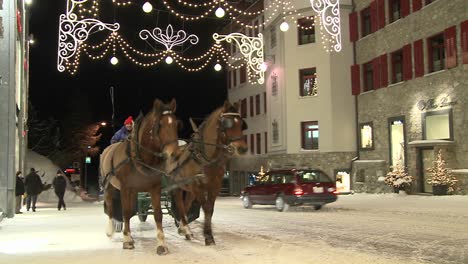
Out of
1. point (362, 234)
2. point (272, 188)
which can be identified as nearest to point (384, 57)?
point (272, 188)

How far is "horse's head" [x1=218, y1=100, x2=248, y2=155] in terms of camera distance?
10.4m

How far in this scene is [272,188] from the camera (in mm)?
→ 23859

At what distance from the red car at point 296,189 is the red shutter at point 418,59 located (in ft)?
32.5

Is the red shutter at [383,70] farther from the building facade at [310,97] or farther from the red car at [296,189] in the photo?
the red car at [296,189]

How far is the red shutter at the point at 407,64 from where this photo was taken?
3092 centimetres

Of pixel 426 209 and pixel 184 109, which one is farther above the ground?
pixel 184 109

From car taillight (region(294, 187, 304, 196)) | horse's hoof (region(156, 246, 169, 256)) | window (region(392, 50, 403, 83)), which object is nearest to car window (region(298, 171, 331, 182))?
car taillight (region(294, 187, 304, 196))

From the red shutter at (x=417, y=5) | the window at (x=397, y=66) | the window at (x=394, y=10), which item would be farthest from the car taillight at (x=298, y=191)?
the window at (x=394, y=10)

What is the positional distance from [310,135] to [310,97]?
2486mm

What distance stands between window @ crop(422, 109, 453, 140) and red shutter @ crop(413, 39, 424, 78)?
7.24ft

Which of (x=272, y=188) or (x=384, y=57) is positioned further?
(x=384, y=57)

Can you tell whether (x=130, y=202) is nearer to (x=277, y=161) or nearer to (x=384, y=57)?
(x=384, y=57)

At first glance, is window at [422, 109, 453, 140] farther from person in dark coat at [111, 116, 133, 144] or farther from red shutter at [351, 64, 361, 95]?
person in dark coat at [111, 116, 133, 144]

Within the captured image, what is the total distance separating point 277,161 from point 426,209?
19.0 m
